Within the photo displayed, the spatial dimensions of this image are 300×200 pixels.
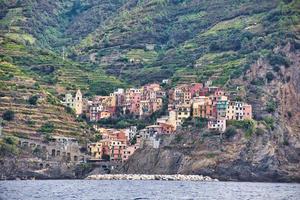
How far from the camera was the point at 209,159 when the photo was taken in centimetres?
18238

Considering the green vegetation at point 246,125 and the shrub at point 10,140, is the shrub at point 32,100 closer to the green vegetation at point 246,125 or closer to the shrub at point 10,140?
the shrub at point 10,140

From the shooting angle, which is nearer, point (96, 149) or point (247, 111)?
point (247, 111)

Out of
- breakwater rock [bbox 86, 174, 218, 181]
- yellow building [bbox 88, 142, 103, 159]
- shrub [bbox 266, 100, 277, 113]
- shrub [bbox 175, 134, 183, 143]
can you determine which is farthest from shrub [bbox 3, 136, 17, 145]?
shrub [bbox 266, 100, 277, 113]

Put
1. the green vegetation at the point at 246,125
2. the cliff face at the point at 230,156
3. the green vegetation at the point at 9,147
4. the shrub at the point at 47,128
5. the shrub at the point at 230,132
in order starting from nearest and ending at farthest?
1. the cliff face at the point at 230,156
2. the green vegetation at the point at 9,147
3. the shrub at the point at 230,132
4. the green vegetation at the point at 246,125
5. the shrub at the point at 47,128

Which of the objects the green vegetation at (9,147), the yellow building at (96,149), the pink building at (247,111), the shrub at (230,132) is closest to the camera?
the green vegetation at (9,147)

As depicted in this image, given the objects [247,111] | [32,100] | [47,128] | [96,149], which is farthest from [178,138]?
[32,100]

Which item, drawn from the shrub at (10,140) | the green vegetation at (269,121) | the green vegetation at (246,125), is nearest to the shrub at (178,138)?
the green vegetation at (246,125)

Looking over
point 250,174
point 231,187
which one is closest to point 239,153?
point 250,174

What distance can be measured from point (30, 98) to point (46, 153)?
13839 mm

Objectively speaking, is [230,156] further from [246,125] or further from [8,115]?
[8,115]

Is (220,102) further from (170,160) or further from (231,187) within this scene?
(231,187)

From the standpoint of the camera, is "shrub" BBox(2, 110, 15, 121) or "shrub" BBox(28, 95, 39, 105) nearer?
"shrub" BBox(2, 110, 15, 121)

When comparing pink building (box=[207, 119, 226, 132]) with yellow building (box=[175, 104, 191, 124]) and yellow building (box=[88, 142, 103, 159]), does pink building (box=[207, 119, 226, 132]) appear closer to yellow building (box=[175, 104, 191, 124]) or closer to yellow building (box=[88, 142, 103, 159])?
yellow building (box=[175, 104, 191, 124])

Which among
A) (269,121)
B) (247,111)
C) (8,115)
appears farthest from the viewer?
(8,115)
